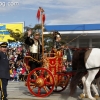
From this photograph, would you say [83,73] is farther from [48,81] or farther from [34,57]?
[34,57]

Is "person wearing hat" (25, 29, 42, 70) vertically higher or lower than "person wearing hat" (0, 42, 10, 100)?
higher

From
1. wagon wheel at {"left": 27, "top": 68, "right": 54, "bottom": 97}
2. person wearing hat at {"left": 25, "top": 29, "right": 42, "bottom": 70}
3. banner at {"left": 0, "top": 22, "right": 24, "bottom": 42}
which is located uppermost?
banner at {"left": 0, "top": 22, "right": 24, "bottom": 42}

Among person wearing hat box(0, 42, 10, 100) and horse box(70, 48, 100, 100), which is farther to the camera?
horse box(70, 48, 100, 100)

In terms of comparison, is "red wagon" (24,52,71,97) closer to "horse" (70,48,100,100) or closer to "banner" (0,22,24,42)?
"horse" (70,48,100,100)

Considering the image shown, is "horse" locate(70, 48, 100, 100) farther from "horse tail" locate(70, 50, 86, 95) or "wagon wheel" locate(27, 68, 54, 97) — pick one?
"wagon wheel" locate(27, 68, 54, 97)

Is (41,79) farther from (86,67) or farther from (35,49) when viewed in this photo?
(86,67)

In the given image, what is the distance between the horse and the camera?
7.67m

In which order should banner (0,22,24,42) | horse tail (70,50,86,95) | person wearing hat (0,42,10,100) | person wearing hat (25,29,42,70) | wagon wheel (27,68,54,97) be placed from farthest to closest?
banner (0,22,24,42) → person wearing hat (25,29,42,70) → wagon wheel (27,68,54,97) → horse tail (70,50,86,95) → person wearing hat (0,42,10,100)

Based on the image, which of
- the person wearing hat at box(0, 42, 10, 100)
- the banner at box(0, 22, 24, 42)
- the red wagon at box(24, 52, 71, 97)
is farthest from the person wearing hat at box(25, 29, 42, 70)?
the banner at box(0, 22, 24, 42)

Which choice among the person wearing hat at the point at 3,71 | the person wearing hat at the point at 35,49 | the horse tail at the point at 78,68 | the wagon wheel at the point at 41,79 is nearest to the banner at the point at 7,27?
the person wearing hat at the point at 35,49

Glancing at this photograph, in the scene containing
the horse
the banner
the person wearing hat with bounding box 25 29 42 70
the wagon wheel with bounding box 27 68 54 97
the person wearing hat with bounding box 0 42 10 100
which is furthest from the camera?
the banner

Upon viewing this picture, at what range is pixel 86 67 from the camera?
7766 millimetres

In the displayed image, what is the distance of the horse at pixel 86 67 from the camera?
7.67 meters

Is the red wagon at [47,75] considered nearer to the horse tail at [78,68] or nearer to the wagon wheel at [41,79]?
the wagon wheel at [41,79]
